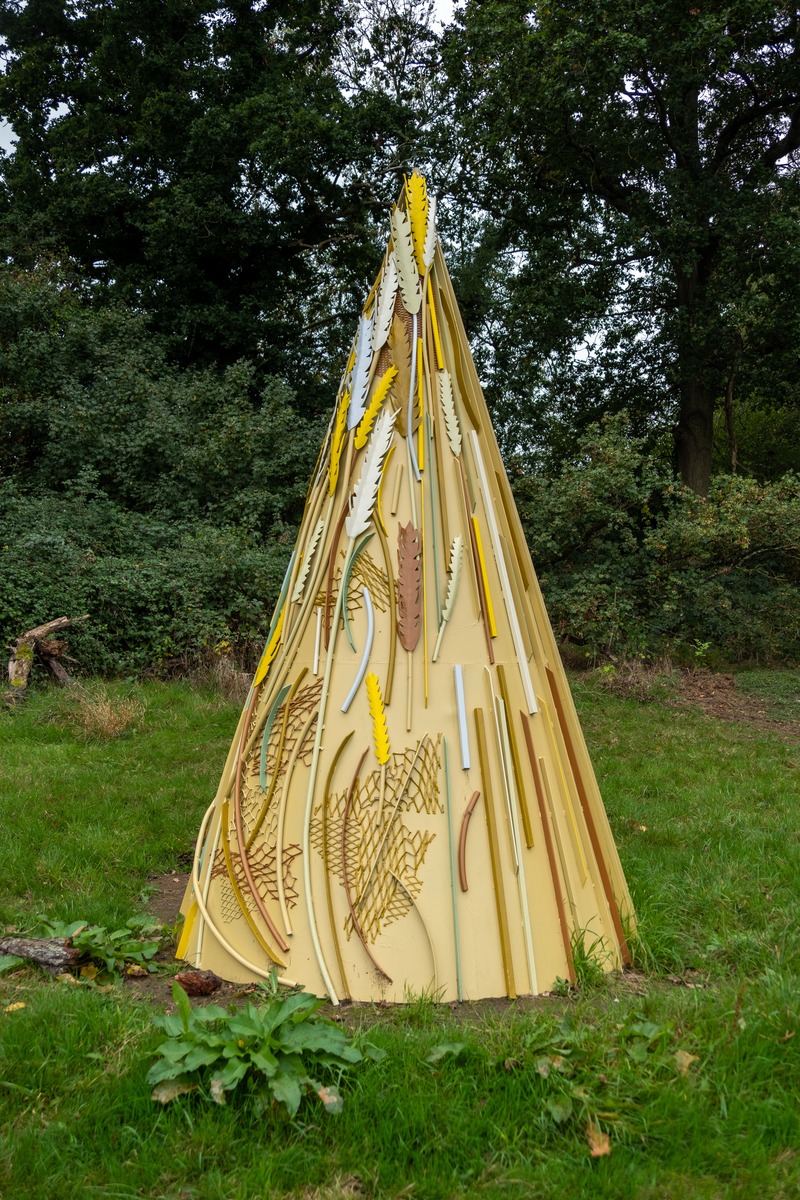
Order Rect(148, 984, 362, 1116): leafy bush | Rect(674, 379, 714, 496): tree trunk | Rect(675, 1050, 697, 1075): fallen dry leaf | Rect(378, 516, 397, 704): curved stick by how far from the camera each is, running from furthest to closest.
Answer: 1. Rect(674, 379, 714, 496): tree trunk
2. Rect(378, 516, 397, 704): curved stick
3. Rect(675, 1050, 697, 1075): fallen dry leaf
4. Rect(148, 984, 362, 1116): leafy bush

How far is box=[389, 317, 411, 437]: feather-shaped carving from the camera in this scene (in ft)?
10.5

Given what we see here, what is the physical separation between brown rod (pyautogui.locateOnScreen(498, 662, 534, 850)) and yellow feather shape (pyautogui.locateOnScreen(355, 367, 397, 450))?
0.95m

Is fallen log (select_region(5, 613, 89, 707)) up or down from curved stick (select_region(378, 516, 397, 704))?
down

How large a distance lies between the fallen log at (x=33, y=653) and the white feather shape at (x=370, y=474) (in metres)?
5.54

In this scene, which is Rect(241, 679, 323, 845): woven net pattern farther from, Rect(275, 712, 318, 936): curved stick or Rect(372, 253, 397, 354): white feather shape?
Rect(372, 253, 397, 354): white feather shape

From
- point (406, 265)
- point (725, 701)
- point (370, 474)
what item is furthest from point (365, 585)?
point (725, 701)

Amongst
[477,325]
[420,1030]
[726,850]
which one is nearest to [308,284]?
[477,325]

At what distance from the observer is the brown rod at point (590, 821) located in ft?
9.94

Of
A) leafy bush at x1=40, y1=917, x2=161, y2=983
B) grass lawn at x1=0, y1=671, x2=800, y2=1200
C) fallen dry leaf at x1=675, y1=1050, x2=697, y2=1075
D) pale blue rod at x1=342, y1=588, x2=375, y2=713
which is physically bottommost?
leafy bush at x1=40, y1=917, x2=161, y2=983

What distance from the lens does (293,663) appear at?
3135mm

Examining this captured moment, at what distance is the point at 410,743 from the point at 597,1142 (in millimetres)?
1204

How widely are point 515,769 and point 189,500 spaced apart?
31.9ft

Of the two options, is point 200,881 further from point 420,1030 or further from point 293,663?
point 420,1030

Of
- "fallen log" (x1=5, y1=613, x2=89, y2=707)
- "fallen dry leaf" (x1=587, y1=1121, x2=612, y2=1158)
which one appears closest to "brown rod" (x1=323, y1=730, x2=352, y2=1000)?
"fallen dry leaf" (x1=587, y1=1121, x2=612, y2=1158)
